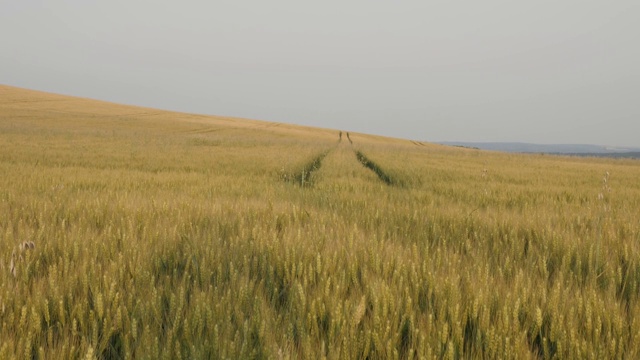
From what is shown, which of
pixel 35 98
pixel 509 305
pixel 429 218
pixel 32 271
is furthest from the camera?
pixel 35 98

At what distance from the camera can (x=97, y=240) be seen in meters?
1.99

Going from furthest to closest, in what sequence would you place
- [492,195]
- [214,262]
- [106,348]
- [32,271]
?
[492,195], [214,262], [32,271], [106,348]

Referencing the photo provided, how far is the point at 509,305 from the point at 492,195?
177 inches

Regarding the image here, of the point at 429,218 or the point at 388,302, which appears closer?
the point at 388,302

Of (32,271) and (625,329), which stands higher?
(625,329)

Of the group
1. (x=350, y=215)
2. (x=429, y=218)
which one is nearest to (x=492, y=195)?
(x=429, y=218)

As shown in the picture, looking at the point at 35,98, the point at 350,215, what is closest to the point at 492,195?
the point at 350,215

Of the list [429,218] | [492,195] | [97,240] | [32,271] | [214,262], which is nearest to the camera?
[32,271]

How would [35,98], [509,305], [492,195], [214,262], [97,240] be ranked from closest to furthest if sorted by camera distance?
[509,305] → [214,262] → [97,240] → [492,195] → [35,98]

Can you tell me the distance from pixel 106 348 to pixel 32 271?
81 centimetres

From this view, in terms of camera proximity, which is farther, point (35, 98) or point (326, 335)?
point (35, 98)

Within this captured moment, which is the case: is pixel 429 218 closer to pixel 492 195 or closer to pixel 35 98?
pixel 492 195

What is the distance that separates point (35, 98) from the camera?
55969 millimetres

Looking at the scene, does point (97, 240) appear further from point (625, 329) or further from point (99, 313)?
point (625, 329)
